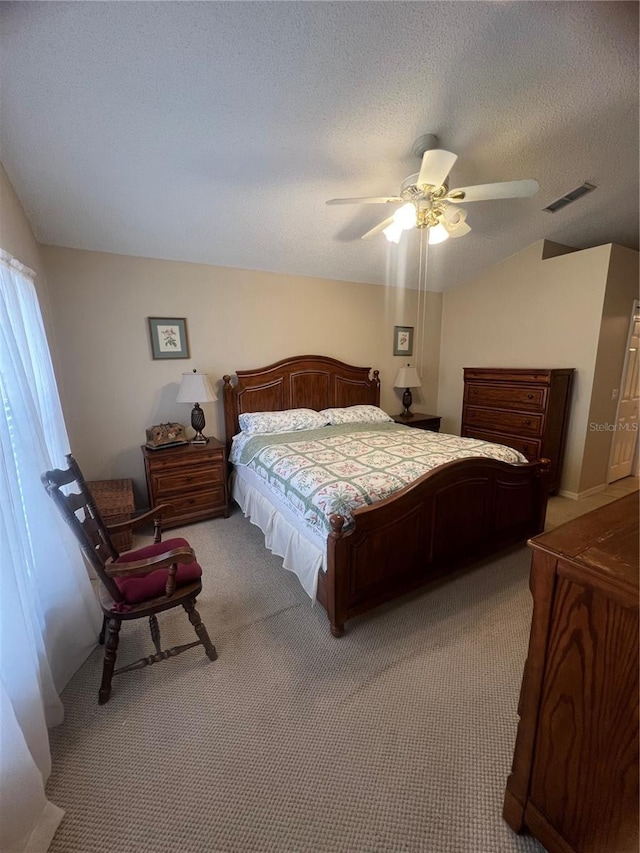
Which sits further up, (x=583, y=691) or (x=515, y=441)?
(x=583, y=691)

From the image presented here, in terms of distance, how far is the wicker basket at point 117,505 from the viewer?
262cm

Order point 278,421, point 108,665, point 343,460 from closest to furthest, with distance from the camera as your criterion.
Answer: point 108,665, point 343,460, point 278,421

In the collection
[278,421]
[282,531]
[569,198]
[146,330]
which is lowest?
[282,531]

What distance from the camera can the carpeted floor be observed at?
3.77 ft

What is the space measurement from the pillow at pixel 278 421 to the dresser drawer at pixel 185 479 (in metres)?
0.50

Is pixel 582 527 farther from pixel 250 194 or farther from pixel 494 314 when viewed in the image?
pixel 494 314

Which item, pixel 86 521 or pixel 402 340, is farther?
pixel 402 340

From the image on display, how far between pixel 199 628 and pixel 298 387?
103 inches

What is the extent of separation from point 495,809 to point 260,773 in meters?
0.82

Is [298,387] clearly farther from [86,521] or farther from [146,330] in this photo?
[86,521]

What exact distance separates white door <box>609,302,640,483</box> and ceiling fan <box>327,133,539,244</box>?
2.75 m

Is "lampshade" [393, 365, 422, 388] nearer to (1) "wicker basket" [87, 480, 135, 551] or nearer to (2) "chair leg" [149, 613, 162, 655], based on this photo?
(1) "wicker basket" [87, 480, 135, 551]

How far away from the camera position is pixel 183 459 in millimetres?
3021

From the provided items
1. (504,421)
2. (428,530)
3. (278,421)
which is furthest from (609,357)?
(278,421)
